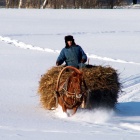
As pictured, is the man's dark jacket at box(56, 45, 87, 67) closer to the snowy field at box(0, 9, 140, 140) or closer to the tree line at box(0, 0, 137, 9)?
the snowy field at box(0, 9, 140, 140)

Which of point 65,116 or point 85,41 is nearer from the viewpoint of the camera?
point 65,116

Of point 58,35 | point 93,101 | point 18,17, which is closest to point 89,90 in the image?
point 93,101

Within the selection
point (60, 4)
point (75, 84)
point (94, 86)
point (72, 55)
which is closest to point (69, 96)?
point (75, 84)

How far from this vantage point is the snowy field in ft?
32.9

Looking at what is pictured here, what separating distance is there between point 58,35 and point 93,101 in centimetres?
1815

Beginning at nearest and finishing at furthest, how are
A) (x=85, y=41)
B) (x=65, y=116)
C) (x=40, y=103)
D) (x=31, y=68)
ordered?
1. (x=65, y=116)
2. (x=40, y=103)
3. (x=31, y=68)
4. (x=85, y=41)

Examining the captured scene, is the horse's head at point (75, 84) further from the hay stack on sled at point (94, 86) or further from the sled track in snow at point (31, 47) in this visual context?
the sled track in snow at point (31, 47)

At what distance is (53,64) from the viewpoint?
19.5m

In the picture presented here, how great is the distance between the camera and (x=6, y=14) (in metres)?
43.3

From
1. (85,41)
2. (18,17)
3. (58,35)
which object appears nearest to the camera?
(85,41)

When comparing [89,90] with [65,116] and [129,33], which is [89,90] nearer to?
[65,116]

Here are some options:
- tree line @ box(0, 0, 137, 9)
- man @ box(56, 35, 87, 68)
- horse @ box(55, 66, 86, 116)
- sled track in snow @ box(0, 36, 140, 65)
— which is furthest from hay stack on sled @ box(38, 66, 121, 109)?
tree line @ box(0, 0, 137, 9)

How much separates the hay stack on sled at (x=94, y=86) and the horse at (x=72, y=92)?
0.97 ft

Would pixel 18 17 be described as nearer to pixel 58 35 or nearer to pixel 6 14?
pixel 6 14
